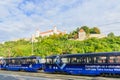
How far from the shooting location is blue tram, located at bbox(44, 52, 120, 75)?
22052 millimetres

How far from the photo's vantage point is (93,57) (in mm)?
23750

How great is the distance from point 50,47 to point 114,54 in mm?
38469

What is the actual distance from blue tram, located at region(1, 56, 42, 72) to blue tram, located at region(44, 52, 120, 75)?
137 inches

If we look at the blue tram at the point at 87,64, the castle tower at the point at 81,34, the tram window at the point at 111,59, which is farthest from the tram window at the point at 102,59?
the castle tower at the point at 81,34

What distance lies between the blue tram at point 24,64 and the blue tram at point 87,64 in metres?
3.47

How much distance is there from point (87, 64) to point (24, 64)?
13.4 m

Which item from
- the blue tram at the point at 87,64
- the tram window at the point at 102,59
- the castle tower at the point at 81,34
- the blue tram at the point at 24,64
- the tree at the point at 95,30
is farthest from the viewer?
the tree at the point at 95,30

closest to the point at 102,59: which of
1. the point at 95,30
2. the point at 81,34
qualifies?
the point at 81,34

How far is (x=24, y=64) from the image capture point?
35312 mm

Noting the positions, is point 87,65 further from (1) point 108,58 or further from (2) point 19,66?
(2) point 19,66

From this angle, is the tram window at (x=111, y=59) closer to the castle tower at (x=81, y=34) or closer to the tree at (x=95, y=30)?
the castle tower at (x=81, y=34)

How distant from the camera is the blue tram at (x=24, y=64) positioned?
33531 millimetres

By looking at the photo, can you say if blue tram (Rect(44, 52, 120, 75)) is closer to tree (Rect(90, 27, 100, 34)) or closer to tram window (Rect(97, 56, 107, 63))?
tram window (Rect(97, 56, 107, 63))

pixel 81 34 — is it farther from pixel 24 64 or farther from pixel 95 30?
pixel 24 64
